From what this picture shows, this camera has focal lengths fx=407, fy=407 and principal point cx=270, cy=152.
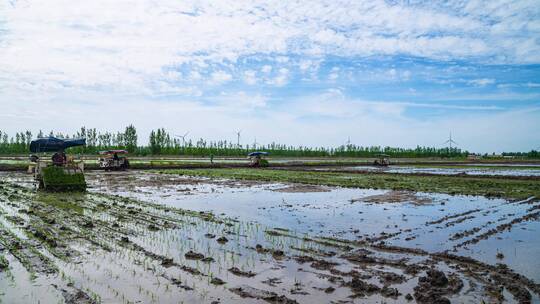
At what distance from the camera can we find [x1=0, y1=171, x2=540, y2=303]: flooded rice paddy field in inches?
250

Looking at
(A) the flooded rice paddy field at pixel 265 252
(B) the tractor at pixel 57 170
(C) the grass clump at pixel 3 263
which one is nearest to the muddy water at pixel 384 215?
(A) the flooded rice paddy field at pixel 265 252

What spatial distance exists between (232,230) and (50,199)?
976cm

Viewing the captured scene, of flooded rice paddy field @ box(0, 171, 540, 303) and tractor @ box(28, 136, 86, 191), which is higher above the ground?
tractor @ box(28, 136, 86, 191)

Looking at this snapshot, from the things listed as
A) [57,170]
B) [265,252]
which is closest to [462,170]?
[57,170]

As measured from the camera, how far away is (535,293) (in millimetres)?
6441

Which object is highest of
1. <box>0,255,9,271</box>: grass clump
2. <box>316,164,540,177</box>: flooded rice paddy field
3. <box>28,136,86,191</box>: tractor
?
<box>28,136,86,191</box>: tractor

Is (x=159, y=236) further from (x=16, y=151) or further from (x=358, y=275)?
(x=16, y=151)

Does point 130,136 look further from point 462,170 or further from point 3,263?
point 3,263

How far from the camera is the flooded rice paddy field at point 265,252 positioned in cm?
636

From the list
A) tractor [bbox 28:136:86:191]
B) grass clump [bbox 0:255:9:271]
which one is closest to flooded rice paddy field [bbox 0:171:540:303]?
grass clump [bbox 0:255:9:271]

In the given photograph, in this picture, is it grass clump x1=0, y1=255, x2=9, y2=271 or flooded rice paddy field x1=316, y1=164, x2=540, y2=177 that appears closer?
Answer: grass clump x1=0, y1=255, x2=9, y2=271

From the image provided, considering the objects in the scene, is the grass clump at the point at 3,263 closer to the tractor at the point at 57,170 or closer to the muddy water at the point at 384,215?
the muddy water at the point at 384,215

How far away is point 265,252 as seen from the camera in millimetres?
8773

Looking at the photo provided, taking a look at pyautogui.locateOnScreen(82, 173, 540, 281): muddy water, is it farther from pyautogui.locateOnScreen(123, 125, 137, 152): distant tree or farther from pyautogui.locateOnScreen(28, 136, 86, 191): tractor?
pyautogui.locateOnScreen(123, 125, 137, 152): distant tree
